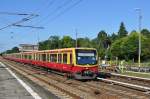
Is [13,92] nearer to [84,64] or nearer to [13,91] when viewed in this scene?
[13,91]

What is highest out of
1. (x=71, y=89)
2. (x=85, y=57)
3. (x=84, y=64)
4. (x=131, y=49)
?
(x=131, y=49)

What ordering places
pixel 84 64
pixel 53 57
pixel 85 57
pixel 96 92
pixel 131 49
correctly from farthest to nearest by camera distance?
pixel 131 49 → pixel 53 57 → pixel 85 57 → pixel 84 64 → pixel 96 92

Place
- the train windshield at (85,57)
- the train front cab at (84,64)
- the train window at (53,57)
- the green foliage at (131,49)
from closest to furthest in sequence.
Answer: the train front cab at (84,64) → the train windshield at (85,57) → the train window at (53,57) → the green foliage at (131,49)

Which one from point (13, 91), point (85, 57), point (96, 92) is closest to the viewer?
point (96, 92)

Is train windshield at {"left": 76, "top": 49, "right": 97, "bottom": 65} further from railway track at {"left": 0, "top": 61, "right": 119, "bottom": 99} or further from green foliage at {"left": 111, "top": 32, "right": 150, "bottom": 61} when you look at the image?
green foliage at {"left": 111, "top": 32, "right": 150, "bottom": 61}

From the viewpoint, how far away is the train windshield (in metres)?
32.3

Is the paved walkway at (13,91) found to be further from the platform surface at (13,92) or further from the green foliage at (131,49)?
the green foliage at (131,49)

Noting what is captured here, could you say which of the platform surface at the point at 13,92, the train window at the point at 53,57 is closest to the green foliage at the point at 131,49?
the train window at the point at 53,57

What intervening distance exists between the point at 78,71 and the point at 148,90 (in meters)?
10.1

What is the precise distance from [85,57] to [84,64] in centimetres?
70

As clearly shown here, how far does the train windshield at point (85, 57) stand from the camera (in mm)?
32312

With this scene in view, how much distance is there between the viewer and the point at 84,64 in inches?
1271

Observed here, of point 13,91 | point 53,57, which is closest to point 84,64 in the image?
point 13,91

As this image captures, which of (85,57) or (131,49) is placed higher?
(131,49)
